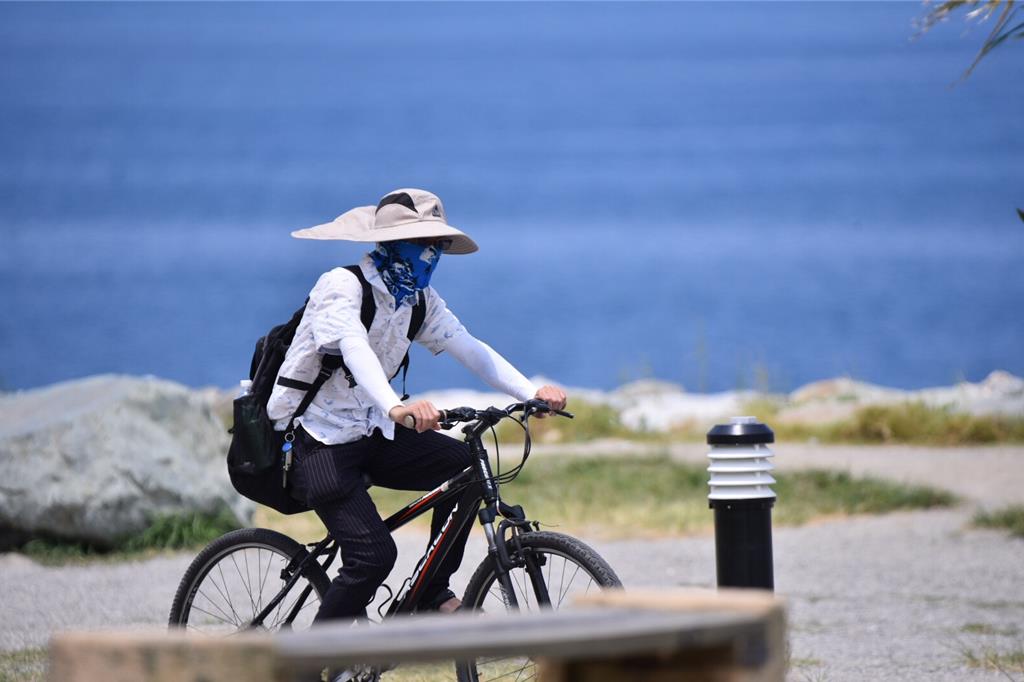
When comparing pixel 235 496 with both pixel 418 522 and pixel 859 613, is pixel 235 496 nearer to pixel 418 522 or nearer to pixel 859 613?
pixel 418 522

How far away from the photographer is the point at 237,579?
4.66m

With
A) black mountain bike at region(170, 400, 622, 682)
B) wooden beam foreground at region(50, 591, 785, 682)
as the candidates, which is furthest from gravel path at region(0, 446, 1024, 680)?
wooden beam foreground at region(50, 591, 785, 682)

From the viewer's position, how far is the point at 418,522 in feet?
33.6

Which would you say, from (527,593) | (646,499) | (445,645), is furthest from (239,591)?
(646,499)

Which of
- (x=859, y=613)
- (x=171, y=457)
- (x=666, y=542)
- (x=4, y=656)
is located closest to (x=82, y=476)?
(x=171, y=457)

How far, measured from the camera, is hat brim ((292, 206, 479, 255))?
160 inches

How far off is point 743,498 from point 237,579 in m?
1.80

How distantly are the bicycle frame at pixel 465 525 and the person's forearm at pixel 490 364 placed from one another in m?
0.27

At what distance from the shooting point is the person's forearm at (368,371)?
3.82 m

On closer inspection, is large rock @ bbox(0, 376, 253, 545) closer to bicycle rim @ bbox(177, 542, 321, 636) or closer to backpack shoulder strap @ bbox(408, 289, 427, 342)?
bicycle rim @ bbox(177, 542, 321, 636)

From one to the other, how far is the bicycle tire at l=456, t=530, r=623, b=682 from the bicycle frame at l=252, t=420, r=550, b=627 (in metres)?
0.04

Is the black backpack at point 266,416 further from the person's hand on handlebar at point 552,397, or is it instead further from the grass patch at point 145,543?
the grass patch at point 145,543

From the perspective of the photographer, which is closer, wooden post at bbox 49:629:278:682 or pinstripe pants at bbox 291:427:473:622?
wooden post at bbox 49:629:278:682

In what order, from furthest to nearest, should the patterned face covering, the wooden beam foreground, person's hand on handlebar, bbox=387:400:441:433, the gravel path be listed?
the gravel path → the patterned face covering → person's hand on handlebar, bbox=387:400:441:433 → the wooden beam foreground
